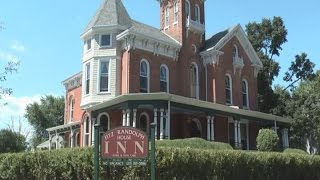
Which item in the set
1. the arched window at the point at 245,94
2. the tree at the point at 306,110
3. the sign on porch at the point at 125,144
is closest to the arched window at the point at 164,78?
the arched window at the point at 245,94

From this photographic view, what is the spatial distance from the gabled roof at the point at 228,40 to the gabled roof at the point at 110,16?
6848mm

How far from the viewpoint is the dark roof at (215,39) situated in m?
34.8

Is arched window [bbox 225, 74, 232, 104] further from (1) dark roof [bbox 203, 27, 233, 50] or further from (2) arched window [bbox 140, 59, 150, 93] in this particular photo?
(2) arched window [bbox 140, 59, 150, 93]

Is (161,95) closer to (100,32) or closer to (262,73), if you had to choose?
(100,32)

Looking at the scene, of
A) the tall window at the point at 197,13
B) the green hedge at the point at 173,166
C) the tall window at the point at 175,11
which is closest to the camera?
the green hedge at the point at 173,166

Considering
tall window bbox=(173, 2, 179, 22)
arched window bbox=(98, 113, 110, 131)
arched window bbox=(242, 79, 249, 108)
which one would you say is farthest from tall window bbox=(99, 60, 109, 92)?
arched window bbox=(242, 79, 249, 108)

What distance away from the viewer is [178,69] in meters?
33.2

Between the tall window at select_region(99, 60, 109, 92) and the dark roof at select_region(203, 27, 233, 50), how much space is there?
8665 millimetres

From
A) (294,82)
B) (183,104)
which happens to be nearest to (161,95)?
(183,104)

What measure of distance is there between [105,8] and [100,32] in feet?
8.50

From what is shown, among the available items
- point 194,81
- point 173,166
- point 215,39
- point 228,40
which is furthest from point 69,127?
point 173,166

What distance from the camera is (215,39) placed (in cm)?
3553

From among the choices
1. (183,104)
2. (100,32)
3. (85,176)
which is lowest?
(85,176)

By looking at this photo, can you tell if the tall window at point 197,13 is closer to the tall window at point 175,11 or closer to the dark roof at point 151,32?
the tall window at point 175,11
